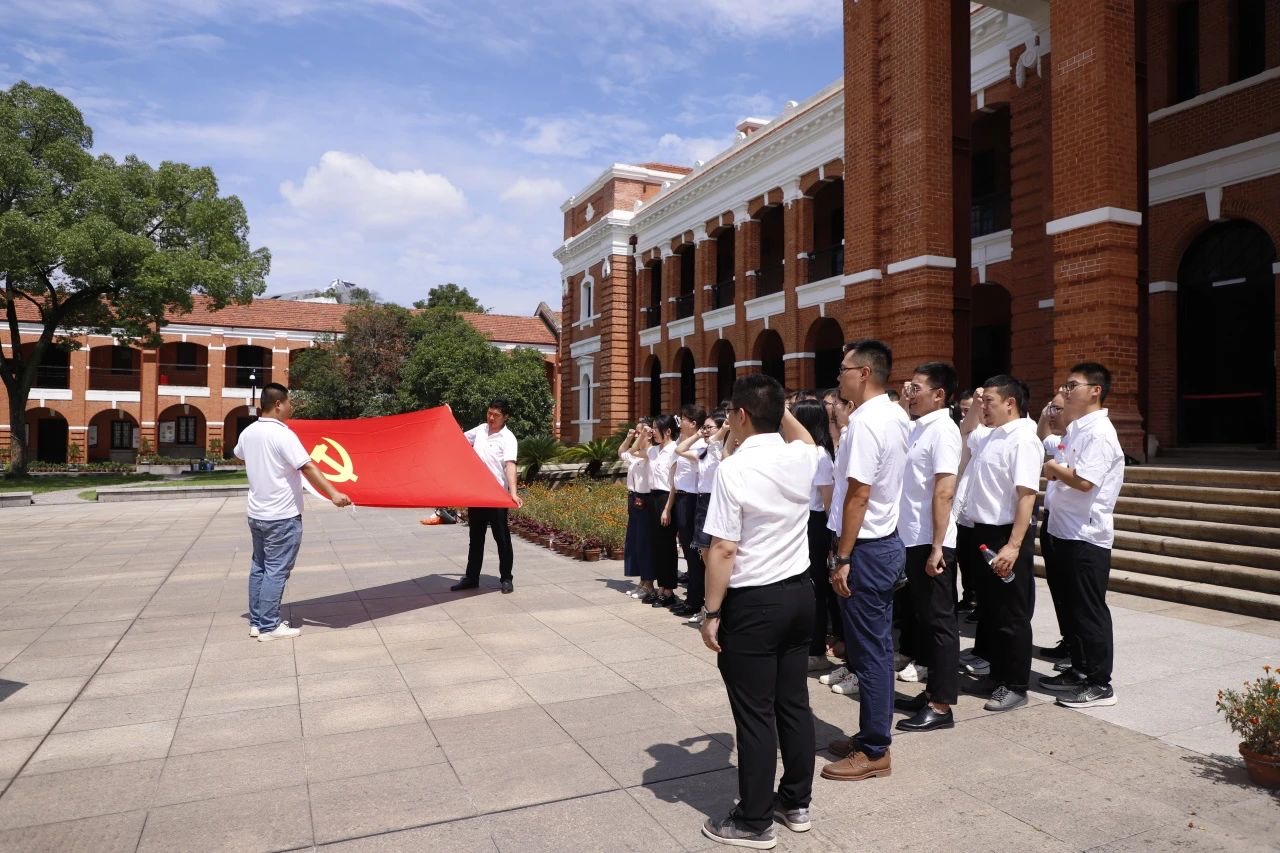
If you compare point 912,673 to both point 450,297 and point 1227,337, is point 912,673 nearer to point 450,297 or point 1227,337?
point 1227,337

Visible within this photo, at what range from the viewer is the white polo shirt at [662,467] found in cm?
842

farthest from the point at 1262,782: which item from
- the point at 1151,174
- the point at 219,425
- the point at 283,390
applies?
the point at 219,425

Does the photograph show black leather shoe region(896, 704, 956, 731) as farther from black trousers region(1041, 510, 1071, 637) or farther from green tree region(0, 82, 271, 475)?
green tree region(0, 82, 271, 475)

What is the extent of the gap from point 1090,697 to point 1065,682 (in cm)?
25

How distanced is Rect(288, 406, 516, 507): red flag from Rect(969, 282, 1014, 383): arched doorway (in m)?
14.4

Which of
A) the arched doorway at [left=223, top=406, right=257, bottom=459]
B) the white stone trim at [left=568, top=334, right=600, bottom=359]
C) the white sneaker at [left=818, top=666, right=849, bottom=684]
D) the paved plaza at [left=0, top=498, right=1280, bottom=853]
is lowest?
the paved plaza at [left=0, top=498, right=1280, bottom=853]

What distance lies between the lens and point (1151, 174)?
14289 mm

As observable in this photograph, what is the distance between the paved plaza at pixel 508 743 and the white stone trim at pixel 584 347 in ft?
95.1

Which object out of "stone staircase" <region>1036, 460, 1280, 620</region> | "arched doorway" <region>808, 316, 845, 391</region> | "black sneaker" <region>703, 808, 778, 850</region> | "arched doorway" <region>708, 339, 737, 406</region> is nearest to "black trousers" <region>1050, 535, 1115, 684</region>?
"black sneaker" <region>703, 808, 778, 850</region>

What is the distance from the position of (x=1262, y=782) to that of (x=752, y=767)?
259 cm

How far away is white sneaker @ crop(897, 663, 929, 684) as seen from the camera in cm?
576

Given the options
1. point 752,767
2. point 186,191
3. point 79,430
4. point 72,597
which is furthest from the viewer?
point 79,430

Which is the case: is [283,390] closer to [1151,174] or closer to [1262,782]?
[1262,782]

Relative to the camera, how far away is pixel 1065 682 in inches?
211
